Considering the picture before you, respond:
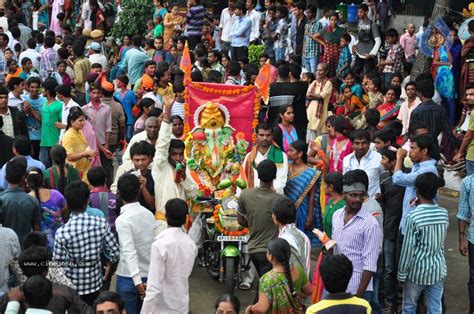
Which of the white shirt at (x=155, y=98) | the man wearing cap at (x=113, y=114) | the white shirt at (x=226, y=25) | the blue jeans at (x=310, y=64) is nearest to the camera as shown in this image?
the man wearing cap at (x=113, y=114)

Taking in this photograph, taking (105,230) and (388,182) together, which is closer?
(105,230)

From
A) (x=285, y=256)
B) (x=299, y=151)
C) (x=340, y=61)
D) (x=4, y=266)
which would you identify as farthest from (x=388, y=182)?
(x=340, y=61)

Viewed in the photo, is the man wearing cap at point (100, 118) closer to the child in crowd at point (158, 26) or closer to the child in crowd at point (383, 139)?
the child in crowd at point (383, 139)

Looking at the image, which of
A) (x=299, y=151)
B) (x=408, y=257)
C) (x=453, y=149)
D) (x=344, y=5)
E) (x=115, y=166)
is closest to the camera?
(x=408, y=257)

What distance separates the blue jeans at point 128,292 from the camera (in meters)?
7.49

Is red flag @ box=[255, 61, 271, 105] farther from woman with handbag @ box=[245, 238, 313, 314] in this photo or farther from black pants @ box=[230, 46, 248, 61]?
black pants @ box=[230, 46, 248, 61]

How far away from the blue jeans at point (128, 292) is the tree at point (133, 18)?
1440cm

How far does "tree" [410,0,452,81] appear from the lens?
47.5ft

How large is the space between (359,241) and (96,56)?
9203 mm

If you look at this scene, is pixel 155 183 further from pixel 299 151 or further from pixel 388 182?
pixel 388 182

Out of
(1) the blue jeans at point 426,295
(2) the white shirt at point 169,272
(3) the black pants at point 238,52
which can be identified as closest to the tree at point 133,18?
(3) the black pants at point 238,52

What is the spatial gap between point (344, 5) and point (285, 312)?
1287 centimetres

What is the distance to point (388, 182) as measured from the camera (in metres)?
9.06

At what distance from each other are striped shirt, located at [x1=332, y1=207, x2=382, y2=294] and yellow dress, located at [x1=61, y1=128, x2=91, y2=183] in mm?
3671
